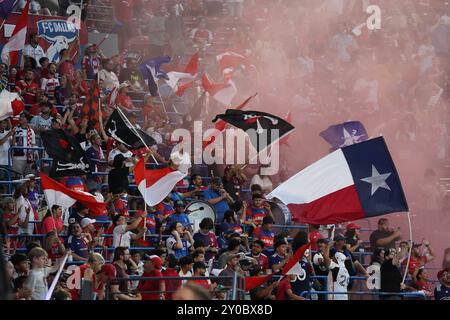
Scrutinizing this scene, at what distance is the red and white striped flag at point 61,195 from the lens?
47.9 ft

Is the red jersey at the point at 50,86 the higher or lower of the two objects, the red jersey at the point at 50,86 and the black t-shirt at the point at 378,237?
the higher

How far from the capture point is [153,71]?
20.7 meters

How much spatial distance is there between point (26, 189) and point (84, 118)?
8.19 feet

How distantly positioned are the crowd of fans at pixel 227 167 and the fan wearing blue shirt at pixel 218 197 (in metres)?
0.03

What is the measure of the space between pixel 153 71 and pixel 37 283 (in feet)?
29.3

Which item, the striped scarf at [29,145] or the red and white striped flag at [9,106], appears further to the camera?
the striped scarf at [29,145]

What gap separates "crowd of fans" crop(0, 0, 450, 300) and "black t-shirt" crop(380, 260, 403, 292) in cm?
2

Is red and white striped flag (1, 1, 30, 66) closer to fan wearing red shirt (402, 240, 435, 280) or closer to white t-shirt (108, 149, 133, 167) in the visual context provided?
white t-shirt (108, 149, 133, 167)

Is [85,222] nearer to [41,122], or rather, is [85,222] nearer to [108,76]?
[41,122]

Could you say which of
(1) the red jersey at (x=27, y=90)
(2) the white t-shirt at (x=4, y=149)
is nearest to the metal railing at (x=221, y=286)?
(2) the white t-shirt at (x=4, y=149)

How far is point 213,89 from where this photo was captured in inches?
802

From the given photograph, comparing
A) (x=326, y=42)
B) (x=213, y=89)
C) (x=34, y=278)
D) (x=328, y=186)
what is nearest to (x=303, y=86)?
(x=326, y=42)

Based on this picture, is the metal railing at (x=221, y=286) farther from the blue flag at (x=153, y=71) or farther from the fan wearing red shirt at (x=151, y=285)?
the blue flag at (x=153, y=71)

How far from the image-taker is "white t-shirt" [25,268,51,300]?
39.6 feet
